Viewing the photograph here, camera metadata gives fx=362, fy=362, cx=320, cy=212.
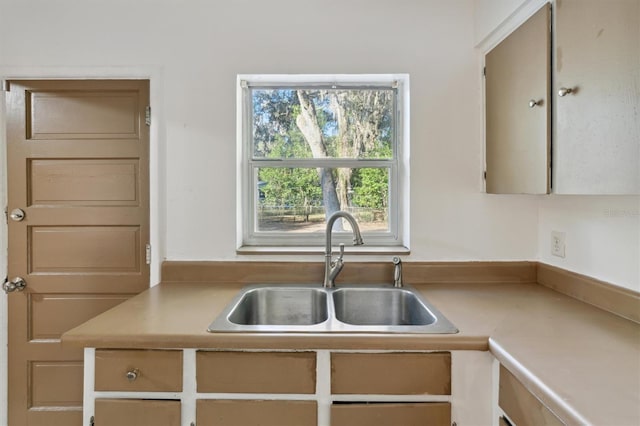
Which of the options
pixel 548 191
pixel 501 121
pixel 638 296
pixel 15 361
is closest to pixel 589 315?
pixel 638 296

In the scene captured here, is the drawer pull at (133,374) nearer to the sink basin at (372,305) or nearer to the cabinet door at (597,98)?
the sink basin at (372,305)

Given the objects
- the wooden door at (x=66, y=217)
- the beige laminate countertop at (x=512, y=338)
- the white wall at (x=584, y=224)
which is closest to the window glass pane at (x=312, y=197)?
the beige laminate countertop at (x=512, y=338)

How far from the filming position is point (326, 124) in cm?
193

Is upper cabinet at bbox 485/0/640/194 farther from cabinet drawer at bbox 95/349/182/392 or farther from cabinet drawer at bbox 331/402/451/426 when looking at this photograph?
cabinet drawer at bbox 95/349/182/392

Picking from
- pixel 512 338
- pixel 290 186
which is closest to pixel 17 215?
pixel 290 186

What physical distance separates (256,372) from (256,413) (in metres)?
0.12

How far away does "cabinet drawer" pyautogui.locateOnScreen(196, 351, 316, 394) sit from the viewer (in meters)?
1.12

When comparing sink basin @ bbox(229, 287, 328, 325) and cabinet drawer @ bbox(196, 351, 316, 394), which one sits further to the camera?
sink basin @ bbox(229, 287, 328, 325)

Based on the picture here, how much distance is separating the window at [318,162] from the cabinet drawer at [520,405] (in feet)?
3.10

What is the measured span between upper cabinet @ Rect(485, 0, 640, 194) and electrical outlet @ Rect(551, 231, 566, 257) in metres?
0.36

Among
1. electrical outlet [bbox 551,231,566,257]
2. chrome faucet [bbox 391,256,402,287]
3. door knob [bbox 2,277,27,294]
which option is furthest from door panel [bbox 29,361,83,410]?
electrical outlet [bbox 551,231,566,257]

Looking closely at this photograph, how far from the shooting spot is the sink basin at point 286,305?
5.43 feet

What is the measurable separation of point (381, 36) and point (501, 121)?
27.6 inches

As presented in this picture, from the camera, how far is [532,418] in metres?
0.88
